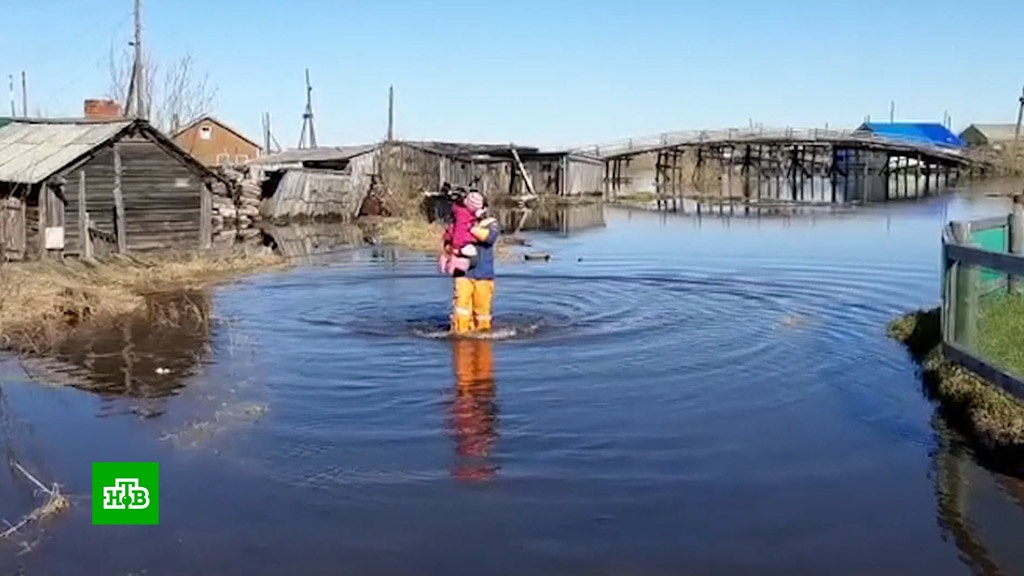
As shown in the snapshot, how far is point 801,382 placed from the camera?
12352 millimetres

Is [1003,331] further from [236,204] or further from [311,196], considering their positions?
[311,196]

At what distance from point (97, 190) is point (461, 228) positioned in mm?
18372

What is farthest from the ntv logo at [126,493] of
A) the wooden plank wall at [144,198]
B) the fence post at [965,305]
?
the wooden plank wall at [144,198]

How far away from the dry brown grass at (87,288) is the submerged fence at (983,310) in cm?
1095

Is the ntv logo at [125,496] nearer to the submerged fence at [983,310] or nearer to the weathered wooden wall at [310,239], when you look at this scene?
the submerged fence at [983,310]

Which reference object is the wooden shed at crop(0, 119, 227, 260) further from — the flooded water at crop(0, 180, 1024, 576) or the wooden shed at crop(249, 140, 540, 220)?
the wooden shed at crop(249, 140, 540, 220)

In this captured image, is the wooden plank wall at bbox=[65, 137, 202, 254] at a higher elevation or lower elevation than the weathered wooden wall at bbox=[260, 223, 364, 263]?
higher

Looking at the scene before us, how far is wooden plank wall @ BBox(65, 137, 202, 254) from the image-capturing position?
29672 mm

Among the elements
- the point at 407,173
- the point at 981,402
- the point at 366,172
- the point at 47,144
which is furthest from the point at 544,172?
the point at 981,402

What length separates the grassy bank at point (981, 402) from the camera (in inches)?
359

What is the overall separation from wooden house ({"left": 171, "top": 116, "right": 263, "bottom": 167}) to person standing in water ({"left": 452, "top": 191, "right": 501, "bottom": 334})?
6247 cm

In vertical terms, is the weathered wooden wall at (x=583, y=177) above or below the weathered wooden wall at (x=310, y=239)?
above

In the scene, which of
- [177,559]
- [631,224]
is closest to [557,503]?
[177,559]

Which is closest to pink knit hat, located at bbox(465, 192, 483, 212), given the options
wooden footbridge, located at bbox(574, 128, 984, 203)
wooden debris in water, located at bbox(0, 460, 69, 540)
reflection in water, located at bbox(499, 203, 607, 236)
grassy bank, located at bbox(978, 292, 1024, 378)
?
grassy bank, located at bbox(978, 292, 1024, 378)
